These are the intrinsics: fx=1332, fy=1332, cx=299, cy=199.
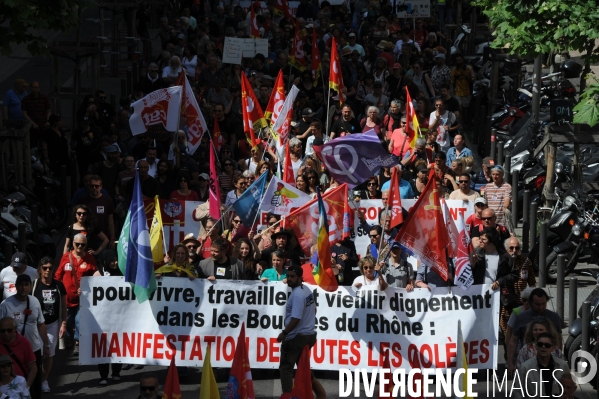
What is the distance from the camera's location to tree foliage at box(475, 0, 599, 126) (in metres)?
14.5

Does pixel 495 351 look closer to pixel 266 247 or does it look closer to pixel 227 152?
pixel 266 247

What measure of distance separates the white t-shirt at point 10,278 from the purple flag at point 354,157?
162 inches

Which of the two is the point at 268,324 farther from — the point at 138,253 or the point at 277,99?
the point at 277,99

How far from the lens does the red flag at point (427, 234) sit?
13773mm

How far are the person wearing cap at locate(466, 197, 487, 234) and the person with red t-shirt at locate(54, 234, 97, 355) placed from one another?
15.5ft

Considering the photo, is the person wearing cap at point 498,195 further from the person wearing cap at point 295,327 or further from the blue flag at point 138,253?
the blue flag at point 138,253

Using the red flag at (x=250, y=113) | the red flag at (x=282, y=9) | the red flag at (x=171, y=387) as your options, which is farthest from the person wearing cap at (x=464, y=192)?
the red flag at (x=282, y=9)

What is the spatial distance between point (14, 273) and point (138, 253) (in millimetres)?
1314

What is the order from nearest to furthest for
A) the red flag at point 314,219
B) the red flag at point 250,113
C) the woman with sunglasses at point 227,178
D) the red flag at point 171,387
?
the red flag at point 171,387 < the red flag at point 314,219 < the woman with sunglasses at point 227,178 < the red flag at point 250,113

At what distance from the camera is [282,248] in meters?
14.8

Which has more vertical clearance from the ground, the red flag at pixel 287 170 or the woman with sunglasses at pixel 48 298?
the red flag at pixel 287 170

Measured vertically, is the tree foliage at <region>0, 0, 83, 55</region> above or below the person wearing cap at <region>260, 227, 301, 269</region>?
above

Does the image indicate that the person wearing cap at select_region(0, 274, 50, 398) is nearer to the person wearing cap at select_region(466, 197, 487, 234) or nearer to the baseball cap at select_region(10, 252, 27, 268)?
the baseball cap at select_region(10, 252, 27, 268)

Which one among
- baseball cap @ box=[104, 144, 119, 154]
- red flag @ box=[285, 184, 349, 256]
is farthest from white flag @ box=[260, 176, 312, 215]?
baseball cap @ box=[104, 144, 119, 154]
